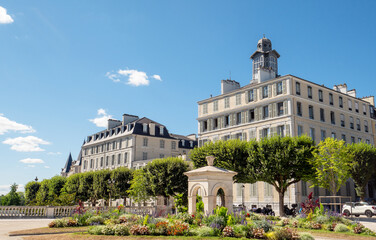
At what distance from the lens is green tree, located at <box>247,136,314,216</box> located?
3209cm

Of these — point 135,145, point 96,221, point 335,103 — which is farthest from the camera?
point 135,145

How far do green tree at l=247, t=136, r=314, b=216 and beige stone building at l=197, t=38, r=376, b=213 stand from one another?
6073 millimetres

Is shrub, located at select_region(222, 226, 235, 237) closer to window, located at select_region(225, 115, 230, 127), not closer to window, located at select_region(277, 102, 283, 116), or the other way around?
window, located at select_region(277, 102, 283, 116)

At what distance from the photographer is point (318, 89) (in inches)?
1767

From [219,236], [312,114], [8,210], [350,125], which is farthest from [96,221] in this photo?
[350,125]

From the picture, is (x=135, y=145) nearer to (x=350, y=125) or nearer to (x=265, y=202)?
(x=265, y=202)

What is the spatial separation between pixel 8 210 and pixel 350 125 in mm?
43142

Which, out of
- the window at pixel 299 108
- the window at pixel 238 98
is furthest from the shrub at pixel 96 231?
the window at pixel 238 98

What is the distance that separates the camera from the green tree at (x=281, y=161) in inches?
1264

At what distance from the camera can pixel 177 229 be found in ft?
44.9

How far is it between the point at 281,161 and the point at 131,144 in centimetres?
3368

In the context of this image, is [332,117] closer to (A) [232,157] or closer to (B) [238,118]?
(B) [238,118]

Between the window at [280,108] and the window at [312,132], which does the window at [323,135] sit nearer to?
the window at [312,132]

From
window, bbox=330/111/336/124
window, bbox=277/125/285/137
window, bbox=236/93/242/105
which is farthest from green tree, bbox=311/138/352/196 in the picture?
window, bbox=236/93/242/105
